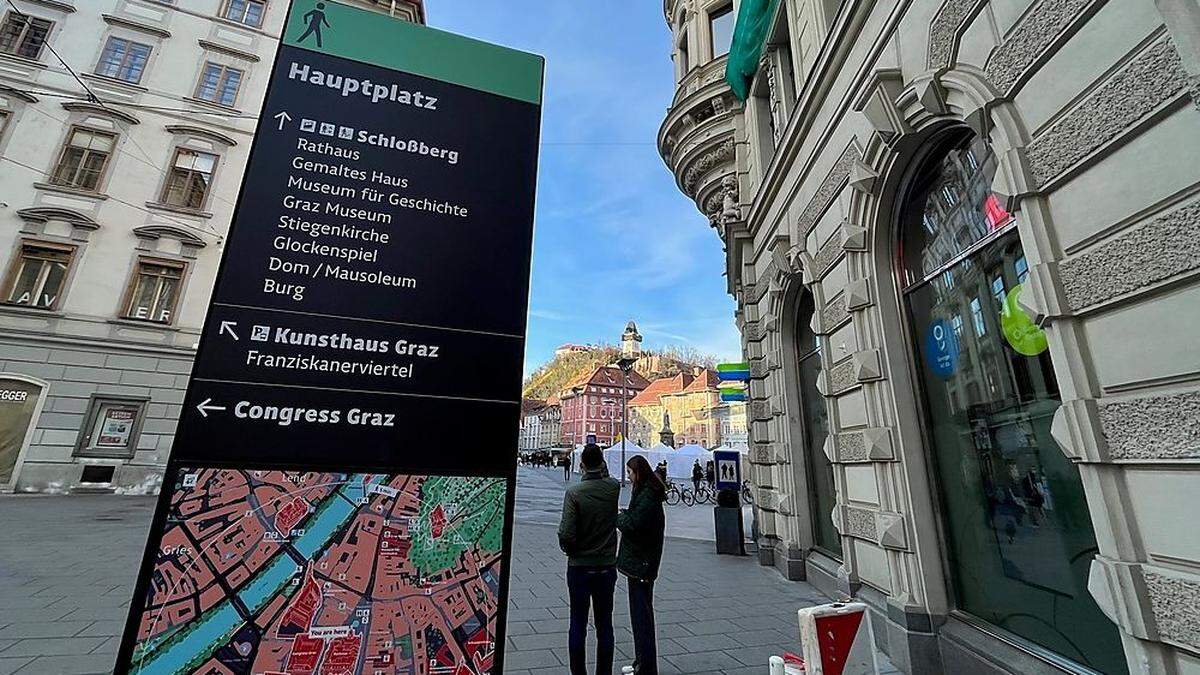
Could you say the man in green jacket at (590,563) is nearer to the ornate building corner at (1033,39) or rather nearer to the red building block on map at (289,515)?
the red building block on map at (289,515)

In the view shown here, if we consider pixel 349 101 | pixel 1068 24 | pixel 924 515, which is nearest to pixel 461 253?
pixel 349 101

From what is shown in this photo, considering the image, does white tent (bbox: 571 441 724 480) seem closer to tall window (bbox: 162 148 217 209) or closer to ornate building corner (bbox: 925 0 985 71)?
tall window (bbox: 162 148 217 209)

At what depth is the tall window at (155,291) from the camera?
15.9m

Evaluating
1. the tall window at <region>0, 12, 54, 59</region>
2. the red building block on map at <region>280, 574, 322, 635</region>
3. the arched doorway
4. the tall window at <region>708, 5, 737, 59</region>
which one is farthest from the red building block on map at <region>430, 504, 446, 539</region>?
the tall window at <region>0, 12, 54, 59</region>

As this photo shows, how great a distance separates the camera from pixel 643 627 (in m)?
4.06

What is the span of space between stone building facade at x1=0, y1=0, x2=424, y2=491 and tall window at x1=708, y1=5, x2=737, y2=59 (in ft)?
54.1

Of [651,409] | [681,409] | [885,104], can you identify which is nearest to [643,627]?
[885,104]

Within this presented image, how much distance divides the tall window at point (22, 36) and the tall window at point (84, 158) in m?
3.32

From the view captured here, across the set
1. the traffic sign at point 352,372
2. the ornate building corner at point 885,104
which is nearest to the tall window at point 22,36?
the traffic sign at point 352,372

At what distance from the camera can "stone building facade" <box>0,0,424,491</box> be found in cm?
1463

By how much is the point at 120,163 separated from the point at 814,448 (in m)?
22.2

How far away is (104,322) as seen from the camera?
50.3ft

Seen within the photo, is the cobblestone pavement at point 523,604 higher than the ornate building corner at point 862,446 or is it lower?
lower

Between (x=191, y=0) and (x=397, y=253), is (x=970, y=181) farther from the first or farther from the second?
(x=191, y=0)
